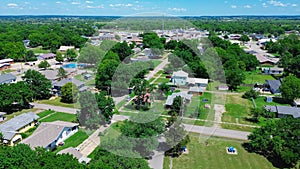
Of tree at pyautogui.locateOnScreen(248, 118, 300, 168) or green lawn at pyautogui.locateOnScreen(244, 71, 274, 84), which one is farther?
green lawn at pyautogui.locateOnScreen(244, 71, 274, 84)

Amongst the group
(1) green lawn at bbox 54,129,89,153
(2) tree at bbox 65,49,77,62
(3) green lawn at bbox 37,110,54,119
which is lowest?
(1) green lawn at bbox 54,129,89,153

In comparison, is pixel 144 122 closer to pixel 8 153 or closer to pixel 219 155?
pixel 219 155

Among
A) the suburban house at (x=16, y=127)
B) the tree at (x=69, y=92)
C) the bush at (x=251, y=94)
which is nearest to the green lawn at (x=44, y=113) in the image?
the suburban house at (x=16, y=127)

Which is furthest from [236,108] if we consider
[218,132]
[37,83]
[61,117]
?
[37,83]

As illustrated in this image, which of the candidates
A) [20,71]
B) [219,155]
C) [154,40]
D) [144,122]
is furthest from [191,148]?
[154,40]

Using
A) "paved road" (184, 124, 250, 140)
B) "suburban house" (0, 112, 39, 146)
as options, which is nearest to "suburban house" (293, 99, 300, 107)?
"paved road" (184, 124, 250, 140)

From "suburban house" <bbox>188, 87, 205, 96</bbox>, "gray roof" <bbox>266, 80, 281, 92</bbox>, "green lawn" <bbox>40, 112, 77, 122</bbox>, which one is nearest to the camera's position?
"green lawn" <bbox>40, 112, 77, 122</bbox>

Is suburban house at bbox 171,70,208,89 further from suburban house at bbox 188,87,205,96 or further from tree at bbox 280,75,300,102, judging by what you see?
tree at bbox 280,75,300,102

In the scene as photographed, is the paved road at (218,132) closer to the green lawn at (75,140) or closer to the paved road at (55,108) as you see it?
the green lawn at (75,140)
